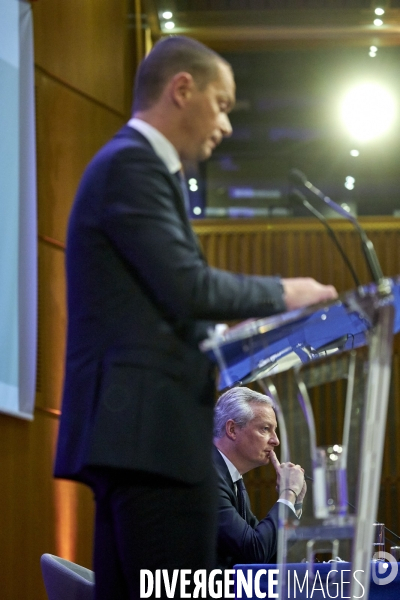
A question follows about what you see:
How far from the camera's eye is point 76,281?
1.58m

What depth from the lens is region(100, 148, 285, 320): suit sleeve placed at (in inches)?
58.9

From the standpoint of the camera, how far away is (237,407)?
3.55 meters

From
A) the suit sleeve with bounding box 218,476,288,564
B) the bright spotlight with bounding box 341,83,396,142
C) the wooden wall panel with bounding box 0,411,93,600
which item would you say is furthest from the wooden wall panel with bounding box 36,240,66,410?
the bright spotlight with bounding box 341,83,396,142

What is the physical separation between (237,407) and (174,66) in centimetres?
209

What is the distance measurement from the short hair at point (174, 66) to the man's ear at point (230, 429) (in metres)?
2.03

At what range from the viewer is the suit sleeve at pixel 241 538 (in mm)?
3072

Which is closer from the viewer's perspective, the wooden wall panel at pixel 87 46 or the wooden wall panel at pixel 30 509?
the wooden wall panel at pixel 30 509

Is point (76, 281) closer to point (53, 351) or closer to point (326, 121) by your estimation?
point (53, 351)

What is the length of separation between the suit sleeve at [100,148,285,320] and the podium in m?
0.05

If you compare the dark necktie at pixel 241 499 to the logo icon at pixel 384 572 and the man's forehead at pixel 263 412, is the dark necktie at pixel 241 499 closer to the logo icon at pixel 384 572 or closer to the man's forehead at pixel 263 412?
the man's forehead at pixel 263 412

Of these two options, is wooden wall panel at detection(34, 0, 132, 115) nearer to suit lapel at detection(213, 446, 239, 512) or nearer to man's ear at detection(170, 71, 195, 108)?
suit lapel at detection(213, 446, 239, 512)

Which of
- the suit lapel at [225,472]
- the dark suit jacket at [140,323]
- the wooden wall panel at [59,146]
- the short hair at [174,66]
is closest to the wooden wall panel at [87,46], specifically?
the wooden wall panel at [59,146]

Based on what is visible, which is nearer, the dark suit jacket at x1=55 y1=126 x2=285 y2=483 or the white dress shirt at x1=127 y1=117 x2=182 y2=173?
the dark suit jacket at x1=55 y1=126 x2=285 y2=483

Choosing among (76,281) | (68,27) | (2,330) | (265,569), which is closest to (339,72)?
(68,27)
